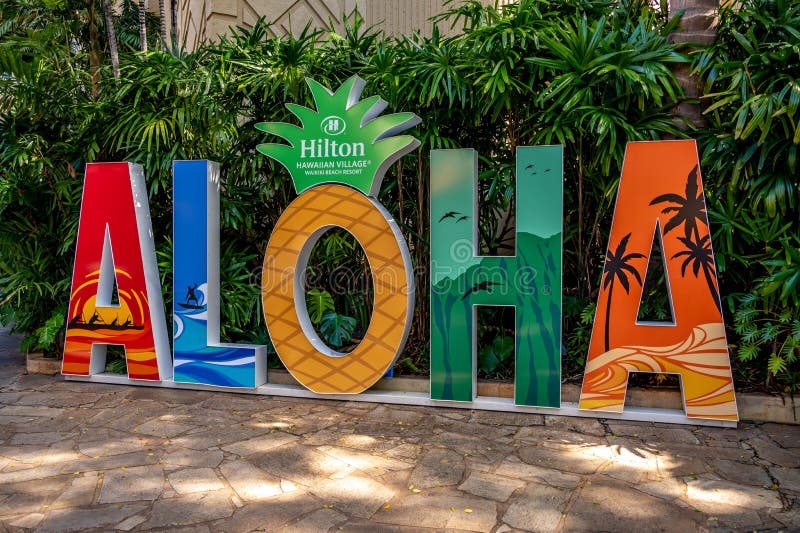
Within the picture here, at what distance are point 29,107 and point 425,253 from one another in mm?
3490

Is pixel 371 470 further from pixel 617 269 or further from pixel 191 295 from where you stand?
pixel 191 295

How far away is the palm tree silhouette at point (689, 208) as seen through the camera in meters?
3.98

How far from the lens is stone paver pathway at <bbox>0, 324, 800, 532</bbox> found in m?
2.73

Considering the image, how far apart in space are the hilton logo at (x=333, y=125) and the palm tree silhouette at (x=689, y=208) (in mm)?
2207

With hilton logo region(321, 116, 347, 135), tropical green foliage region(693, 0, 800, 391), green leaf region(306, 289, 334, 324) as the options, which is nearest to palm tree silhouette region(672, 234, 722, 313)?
tropical green foliage region(693, 0, 800, 391)

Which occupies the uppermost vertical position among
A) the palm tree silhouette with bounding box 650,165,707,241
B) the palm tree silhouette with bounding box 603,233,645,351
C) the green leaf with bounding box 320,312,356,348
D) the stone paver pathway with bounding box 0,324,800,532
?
the palm tree silhouette with bounding box 650,165,707,241

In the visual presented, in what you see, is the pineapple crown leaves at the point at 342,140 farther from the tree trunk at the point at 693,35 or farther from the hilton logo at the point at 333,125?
the tree trunk at the point at 693,35

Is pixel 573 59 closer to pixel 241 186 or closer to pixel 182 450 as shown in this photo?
pixel 241 186

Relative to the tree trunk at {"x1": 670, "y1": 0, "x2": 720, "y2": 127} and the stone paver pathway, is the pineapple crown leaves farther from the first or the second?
the tree trunk at {"x1": 670, "y1": 0, "x2": 720, "y2": 127}

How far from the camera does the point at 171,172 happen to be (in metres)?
5.22

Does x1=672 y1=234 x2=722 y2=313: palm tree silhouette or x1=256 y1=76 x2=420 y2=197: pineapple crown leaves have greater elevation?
x1=256 y1=76 x2=420 y2=197: pineapple crown leaves

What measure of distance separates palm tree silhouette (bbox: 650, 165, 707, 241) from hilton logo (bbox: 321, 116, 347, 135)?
2.21 m

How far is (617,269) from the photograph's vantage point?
4.14 meters

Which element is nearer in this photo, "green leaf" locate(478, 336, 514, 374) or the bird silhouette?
the bird silhouette
